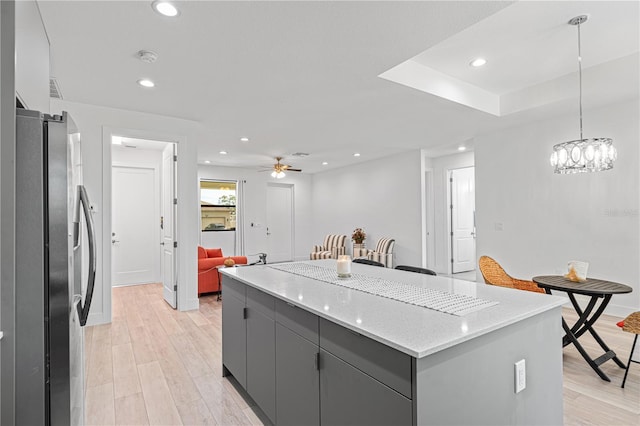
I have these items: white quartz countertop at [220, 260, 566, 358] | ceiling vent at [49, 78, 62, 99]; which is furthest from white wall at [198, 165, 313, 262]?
white quartz countertop at [220, 260, 566, 358]

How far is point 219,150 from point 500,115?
189 inches

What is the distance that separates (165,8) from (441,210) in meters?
6.52

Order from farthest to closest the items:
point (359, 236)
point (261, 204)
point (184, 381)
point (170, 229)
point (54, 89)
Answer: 1. point (261, 204)
2. point (359, 236)
3. point (170, 229)
4. point (54, 89)
5. point (184, 381)

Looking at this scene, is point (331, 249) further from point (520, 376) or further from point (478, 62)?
point (520, 376)

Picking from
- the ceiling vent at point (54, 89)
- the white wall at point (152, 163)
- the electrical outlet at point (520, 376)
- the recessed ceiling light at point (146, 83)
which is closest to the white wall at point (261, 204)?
the white wall at point (152, 163)

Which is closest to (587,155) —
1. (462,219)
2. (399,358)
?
(399,358)

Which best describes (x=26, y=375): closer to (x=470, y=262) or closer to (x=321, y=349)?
(x=321, y=349)

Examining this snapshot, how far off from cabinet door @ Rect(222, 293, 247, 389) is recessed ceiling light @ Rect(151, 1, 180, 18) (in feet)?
6.32

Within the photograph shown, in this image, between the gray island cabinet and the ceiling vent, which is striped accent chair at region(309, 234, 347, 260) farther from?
the gray island cabinet

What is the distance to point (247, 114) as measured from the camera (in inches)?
166

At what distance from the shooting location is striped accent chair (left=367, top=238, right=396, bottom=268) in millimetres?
6812

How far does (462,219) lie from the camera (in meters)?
7.40

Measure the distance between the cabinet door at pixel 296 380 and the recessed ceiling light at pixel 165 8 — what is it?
6.63ft

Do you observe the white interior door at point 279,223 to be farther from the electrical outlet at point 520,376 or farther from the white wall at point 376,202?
the electrical outlet at point 520,376
